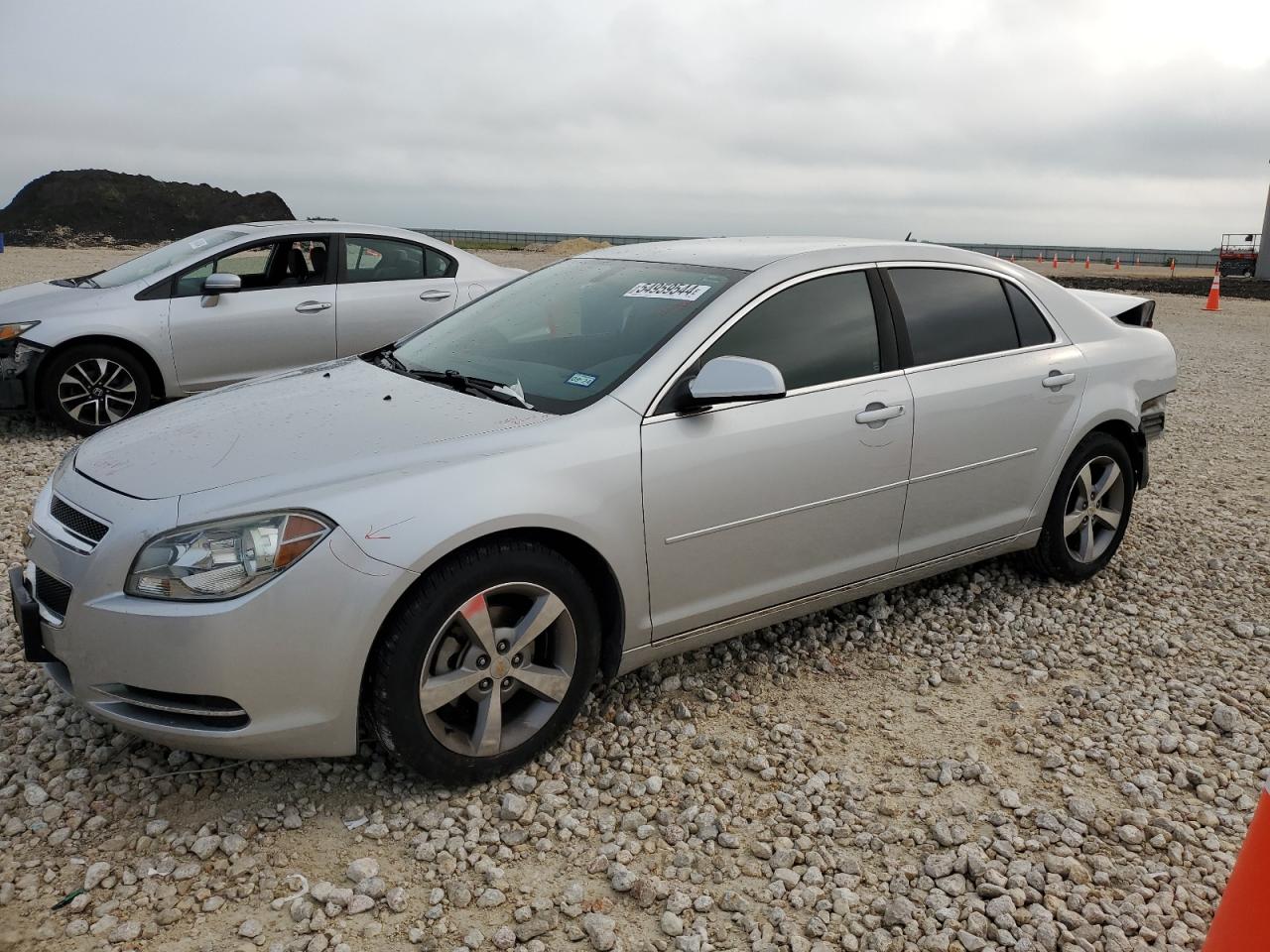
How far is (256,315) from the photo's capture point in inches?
303

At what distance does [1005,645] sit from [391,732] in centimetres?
265

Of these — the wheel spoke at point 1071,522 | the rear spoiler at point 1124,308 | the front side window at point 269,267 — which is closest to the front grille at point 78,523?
the wheel spoke at point 1071,522

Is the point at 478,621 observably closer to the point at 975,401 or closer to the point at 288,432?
the point at 288,432

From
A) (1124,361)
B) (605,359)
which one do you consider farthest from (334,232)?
(1124,361)

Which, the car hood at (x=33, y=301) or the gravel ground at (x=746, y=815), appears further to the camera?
the car hood at (x=33, y=301)

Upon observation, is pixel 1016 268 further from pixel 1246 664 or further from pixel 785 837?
pixel 785 837

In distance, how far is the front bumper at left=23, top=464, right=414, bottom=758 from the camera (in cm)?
279

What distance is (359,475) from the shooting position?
300 centimetres

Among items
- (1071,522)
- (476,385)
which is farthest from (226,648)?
(1071,522)

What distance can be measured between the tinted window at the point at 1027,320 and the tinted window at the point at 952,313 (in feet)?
0.13

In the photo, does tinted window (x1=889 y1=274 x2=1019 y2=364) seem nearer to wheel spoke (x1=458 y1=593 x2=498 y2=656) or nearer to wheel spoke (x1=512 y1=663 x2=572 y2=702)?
wheel spoke (x1=512 y1=663 x2=572 y2=702)

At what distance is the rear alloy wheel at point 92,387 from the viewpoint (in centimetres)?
732

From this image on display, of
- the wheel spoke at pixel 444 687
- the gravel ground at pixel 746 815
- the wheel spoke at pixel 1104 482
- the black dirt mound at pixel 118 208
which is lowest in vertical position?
the gravel ground at pixel 746 815

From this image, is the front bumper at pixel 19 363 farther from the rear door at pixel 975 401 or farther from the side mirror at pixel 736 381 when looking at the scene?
the rear door at pixel 975 401
